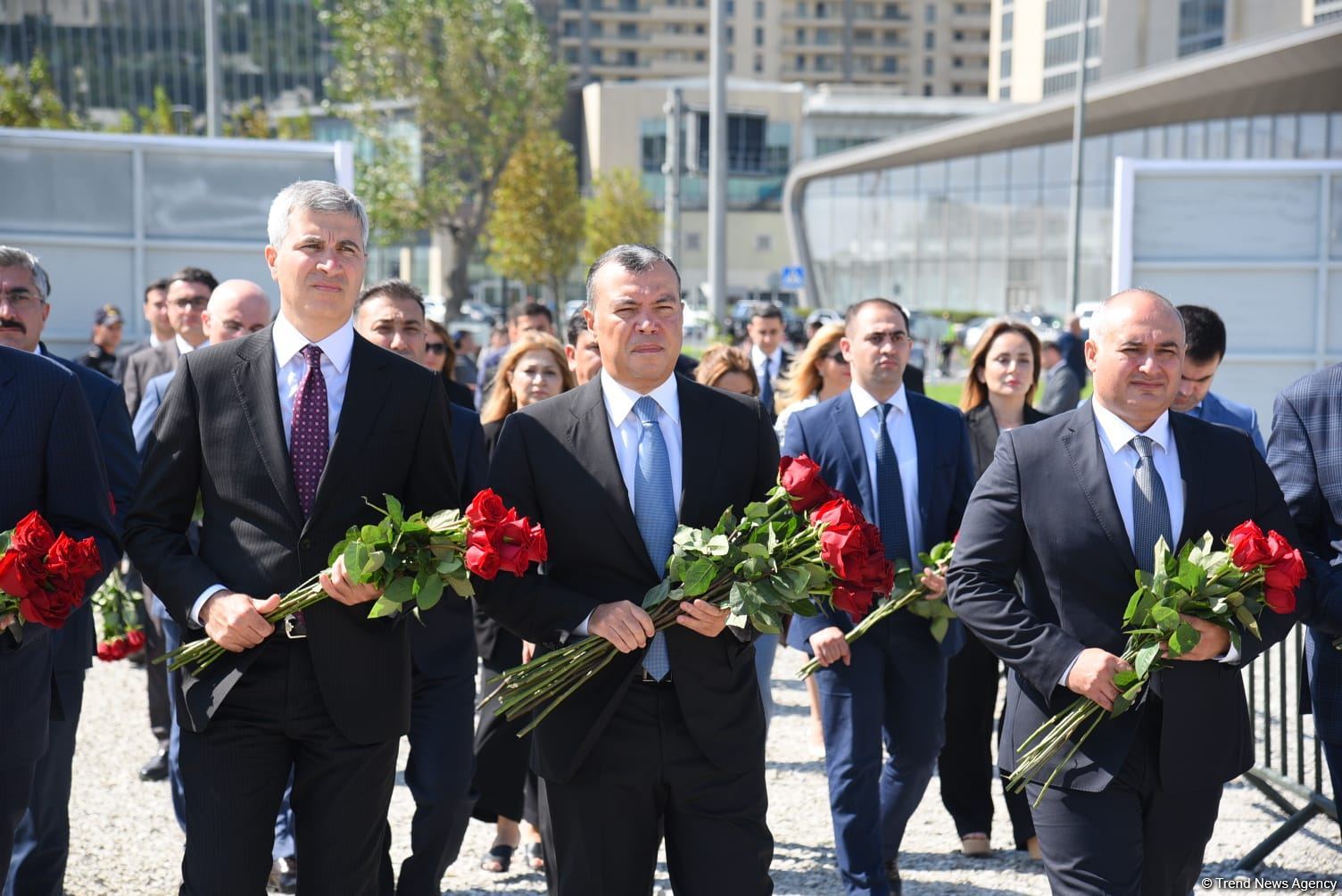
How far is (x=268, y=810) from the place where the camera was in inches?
150

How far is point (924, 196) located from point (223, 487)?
A: 66296 millimetres

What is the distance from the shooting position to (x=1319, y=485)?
15.5 feet

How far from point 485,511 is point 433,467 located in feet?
1.58

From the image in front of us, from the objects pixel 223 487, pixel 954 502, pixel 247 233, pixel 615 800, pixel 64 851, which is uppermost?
pixel 247 233

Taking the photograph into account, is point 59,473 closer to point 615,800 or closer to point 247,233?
point 615,800

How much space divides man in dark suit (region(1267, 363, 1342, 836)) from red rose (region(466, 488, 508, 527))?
8.45 ft

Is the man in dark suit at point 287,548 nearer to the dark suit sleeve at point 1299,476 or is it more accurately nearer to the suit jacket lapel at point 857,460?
the suit jacket lapel at point 857,460

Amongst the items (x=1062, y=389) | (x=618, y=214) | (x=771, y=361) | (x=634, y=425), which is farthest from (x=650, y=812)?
(x=618, y=214)

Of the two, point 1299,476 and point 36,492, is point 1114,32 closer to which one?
point 1299,476

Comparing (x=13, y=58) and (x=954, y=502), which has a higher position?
(x=13, y=58)

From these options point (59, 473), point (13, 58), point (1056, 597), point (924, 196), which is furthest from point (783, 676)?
point (13, 58)

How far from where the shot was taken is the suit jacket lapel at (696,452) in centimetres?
399

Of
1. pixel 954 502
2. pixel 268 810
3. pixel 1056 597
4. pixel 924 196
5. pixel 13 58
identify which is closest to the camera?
pixel 268 810

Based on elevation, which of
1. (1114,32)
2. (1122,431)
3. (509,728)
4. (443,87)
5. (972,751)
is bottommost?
(972,751)
